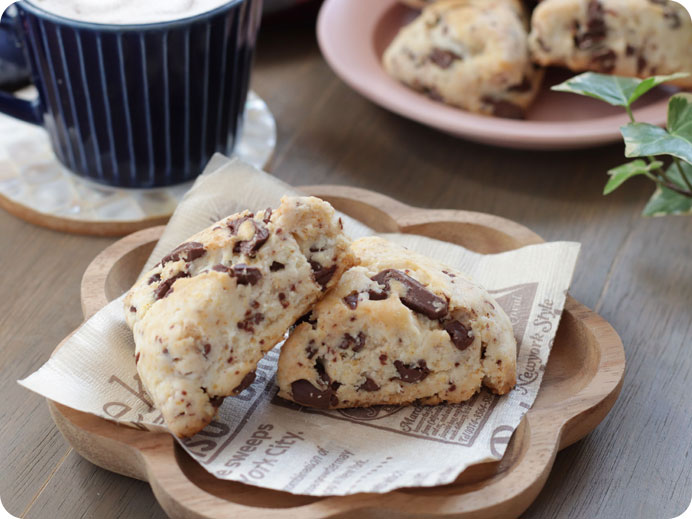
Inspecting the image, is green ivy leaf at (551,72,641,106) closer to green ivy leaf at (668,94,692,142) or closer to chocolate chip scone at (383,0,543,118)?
green ivy leaf at (668,94,692,142)

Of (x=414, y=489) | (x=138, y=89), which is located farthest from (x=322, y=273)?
(x=138, y=89)

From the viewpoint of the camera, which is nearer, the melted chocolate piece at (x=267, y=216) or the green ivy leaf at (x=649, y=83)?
the melted chocolate piece at (x=267, y=216)

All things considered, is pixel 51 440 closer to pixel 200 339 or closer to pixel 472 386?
pixel 200 339

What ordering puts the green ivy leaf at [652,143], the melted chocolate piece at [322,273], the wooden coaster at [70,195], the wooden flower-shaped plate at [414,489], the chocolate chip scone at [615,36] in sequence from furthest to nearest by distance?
1. the chocolate chip scone at [615,36]
2. the wooden coaster at [70,195]
3. the green ivy leaf at [652,143]
4. the melted chocolate piece at [322,273]
5. the wooden flower-shaped plate at [414,489]

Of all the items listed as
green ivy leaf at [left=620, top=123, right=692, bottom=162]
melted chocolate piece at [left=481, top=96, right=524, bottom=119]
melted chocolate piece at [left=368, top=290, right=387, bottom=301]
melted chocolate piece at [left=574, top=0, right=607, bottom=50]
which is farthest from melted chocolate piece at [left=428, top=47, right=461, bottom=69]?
melted chocolate piece at [left=368, top=290, right=387, bottom=301]

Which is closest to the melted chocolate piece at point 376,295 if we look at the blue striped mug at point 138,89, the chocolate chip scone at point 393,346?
the chocolate chip scone at point 393,346

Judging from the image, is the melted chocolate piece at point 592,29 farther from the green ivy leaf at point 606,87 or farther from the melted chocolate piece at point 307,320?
the melted chocolate piece at point 307,320

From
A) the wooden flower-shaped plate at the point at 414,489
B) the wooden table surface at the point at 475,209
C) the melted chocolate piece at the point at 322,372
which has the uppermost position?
the melted chocolate piece at the point at 322,372
